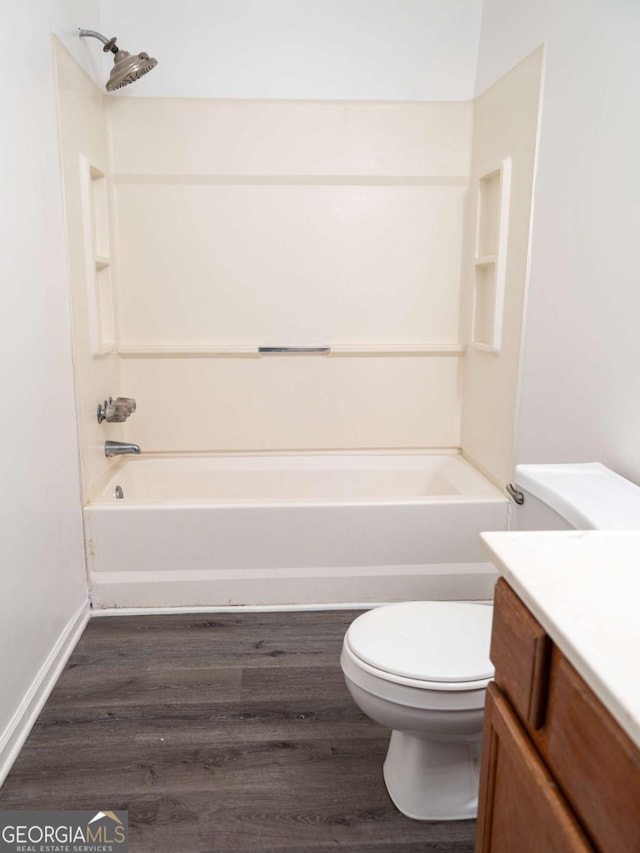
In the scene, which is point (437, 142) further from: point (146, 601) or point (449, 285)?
point (146, 601)

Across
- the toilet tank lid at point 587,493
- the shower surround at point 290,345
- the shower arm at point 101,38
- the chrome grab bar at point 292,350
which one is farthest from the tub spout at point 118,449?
the toilet tank lid at point 587,493

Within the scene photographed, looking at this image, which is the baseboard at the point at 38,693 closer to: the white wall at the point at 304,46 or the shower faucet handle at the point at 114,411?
the shower faucet handle at the point at 114,411

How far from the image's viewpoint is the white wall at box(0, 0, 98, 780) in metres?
1.83

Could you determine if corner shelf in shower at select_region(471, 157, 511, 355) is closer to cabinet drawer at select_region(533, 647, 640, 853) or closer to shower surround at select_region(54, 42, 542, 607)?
shower surround at select_region(54, 42, 542, 607)

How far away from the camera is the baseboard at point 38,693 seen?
5.81 ft

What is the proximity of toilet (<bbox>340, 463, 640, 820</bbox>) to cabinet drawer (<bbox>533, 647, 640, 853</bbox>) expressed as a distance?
562mm

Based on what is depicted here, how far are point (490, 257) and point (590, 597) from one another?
2090mm

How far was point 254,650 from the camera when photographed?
7.68 ft

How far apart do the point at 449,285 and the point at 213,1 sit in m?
1.59

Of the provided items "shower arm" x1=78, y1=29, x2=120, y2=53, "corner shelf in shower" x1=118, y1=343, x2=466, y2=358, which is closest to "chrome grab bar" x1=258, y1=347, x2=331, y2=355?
"corner shelf in shower" x1=118, y1=343, x2=466, y2=358

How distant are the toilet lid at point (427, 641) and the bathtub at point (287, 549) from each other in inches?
31.9

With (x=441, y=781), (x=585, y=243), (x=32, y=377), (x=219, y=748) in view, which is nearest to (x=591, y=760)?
(x=441, y=781)

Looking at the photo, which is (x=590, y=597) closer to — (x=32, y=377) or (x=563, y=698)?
(x=563, y=698)

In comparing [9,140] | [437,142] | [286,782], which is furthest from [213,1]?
[286,782]
